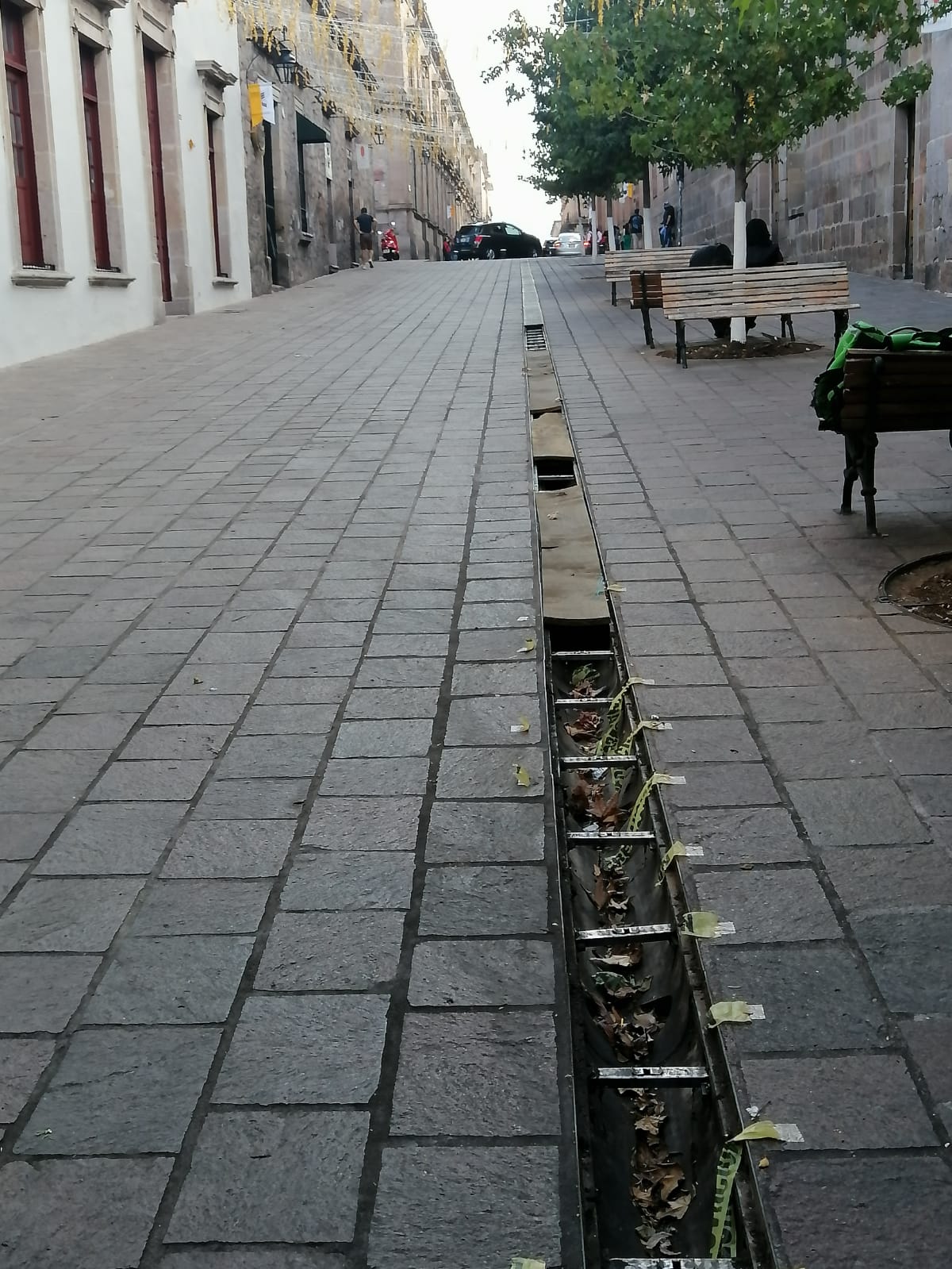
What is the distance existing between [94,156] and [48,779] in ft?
50.6

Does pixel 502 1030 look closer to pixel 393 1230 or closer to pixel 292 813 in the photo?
pixel 393 1230

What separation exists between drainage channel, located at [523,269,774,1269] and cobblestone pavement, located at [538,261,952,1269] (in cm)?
7

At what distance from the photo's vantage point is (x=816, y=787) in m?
3.41

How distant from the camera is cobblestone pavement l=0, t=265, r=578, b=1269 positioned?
2.04 m

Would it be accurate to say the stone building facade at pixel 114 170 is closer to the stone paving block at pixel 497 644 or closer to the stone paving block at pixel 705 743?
the stone paving block at pixel 497 644

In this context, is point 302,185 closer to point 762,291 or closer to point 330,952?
point 762,291

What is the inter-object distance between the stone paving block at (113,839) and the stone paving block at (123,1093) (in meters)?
0.71

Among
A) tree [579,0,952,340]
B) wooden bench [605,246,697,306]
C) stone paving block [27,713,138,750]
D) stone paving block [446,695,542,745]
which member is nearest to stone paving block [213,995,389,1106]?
stone paving block [446,695,542,745]

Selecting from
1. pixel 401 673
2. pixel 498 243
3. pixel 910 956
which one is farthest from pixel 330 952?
pixel 498 243

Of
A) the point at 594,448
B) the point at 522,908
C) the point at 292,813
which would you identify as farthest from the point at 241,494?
the point at 522,908

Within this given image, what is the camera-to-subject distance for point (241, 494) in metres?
7.45

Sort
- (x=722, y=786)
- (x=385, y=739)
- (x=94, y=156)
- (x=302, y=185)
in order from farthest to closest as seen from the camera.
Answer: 1. (x=302, y=185)
2. (x=94, y=156)
3. (x=385, y=739)
4. (x=722, y=786)

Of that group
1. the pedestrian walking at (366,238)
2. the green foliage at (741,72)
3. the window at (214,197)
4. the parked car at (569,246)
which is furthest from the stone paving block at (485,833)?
the parked car at (569,246)

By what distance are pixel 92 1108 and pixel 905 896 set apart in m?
1.66
